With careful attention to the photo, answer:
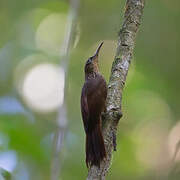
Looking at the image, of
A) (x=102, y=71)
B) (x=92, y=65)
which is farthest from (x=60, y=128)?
(x=102, y=71)

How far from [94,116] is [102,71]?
397 centimetres

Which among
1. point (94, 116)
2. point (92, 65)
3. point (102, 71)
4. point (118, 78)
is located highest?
point (102, 71)

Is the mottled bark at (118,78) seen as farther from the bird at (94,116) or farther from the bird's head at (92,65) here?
the bird's head at (92,65)

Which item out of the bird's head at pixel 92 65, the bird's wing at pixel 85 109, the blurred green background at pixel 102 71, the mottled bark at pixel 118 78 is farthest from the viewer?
the blurred green background at pixel 102 71

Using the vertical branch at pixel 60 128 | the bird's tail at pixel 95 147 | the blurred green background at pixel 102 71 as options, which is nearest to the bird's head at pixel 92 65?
the bird's tail at pixel 95 147

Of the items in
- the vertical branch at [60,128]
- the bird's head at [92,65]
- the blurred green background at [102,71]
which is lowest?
the vertical branch at [60,128]

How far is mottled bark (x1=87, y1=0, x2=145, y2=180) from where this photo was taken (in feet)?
9.04

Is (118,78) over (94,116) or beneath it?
Result: over

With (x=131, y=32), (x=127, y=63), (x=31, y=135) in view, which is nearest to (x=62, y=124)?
(x=127, y=63)

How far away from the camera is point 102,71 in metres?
7.09

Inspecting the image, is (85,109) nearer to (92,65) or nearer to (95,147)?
(95,147)

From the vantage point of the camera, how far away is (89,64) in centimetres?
386

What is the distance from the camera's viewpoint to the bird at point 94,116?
286cm

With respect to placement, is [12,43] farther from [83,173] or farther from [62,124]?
[62,124]
